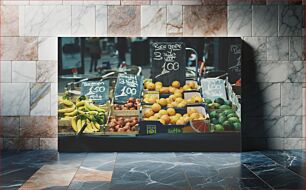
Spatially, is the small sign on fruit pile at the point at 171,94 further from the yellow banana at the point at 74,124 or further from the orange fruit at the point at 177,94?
the yellow banana at the point at 74,124

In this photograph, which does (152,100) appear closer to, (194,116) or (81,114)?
(194,116)

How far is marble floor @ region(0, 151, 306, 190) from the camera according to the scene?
506 centimetres

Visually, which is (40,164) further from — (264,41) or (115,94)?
(264,41)

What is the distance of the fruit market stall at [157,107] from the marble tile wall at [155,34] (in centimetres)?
30

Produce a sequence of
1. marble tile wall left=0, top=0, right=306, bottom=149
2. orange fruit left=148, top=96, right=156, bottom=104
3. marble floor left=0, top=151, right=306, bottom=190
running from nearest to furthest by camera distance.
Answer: marble floor left=0, top=151, right=306, bottom=190
orange fruit left=148, top=96, right=156, bottom=104
marble tile wall left=0, top=0, right=306, bottom=149

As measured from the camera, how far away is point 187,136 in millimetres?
7066

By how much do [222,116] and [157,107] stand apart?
3.06 ft

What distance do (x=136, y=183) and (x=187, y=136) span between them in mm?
2107

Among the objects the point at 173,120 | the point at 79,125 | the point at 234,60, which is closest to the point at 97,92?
the point at 79,125

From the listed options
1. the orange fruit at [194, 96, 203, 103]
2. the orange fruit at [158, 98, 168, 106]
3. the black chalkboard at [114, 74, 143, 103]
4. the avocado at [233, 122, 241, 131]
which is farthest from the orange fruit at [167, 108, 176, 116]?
the avocado at [233, 122, 241, 131]

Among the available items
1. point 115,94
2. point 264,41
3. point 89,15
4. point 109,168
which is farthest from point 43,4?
point 264,41

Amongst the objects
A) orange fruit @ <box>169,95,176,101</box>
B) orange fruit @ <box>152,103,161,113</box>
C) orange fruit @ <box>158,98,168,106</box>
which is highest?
orange fruit @ <box>169,95,176,101</box>

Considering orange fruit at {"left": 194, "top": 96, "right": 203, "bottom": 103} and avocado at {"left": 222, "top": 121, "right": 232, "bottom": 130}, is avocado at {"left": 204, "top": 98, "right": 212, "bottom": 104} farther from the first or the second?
avocado at {"left": 222, "top": 121, "right": 232, "bottom": 130}

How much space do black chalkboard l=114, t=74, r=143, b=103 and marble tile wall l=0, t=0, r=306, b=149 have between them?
66cm
